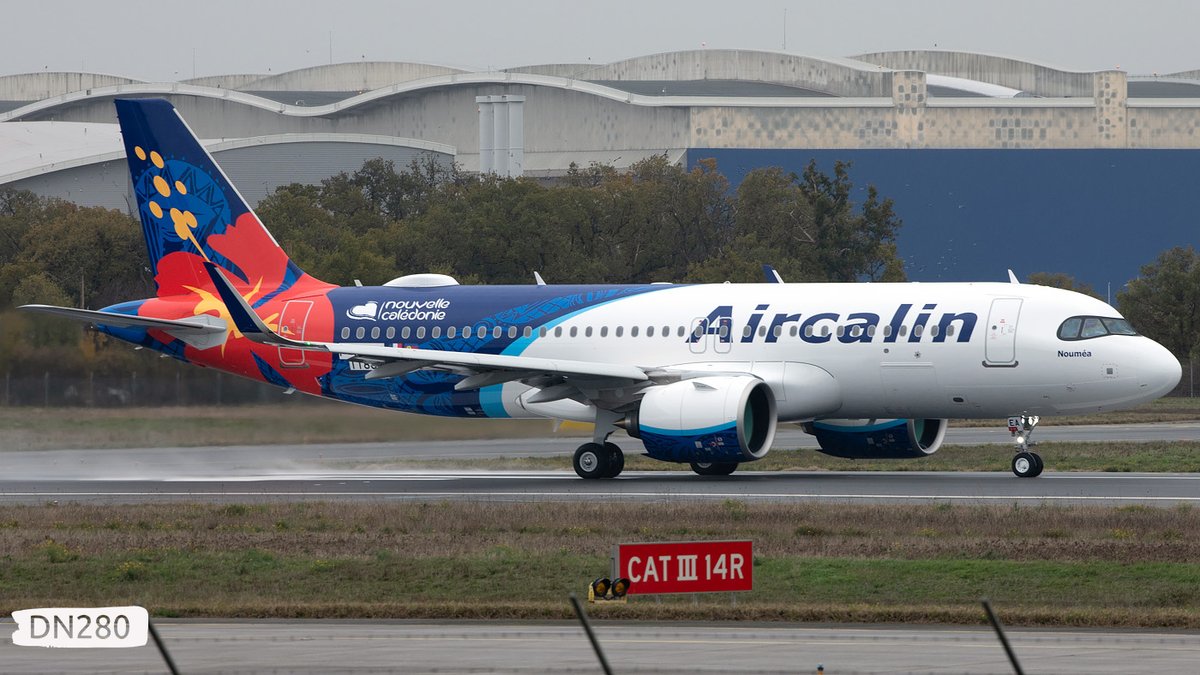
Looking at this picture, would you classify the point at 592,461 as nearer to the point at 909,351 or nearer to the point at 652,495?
the point at 652,495

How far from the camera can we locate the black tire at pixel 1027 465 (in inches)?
1421

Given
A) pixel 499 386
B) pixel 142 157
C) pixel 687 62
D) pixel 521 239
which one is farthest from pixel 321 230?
pixel 687 62

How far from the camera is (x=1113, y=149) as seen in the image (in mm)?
115938

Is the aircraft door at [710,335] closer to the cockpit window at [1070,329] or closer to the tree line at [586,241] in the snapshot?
the cockpit window at [1070,329]

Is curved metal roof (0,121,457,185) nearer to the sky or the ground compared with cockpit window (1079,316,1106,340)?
nearer to the sky

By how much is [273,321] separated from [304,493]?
7094 millimetres

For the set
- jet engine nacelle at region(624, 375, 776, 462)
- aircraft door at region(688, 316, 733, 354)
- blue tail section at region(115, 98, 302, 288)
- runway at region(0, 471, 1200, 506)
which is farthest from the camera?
blue tail section at region(115, 98, 302, 288)

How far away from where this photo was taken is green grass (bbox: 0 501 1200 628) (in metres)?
19.9

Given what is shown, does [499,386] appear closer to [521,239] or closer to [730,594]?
[730,594]

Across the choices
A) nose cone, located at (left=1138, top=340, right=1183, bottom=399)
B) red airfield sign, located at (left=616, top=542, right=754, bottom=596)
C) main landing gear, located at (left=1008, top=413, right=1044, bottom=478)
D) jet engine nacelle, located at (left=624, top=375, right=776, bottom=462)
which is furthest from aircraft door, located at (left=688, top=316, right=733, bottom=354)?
red airfield sign, located at (left=616, top=542, right=754, bottom=596)

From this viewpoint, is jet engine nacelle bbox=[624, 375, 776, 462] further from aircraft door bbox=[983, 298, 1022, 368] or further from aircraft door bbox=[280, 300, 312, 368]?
aircraft door bbox=[280, 300, 312, 368]

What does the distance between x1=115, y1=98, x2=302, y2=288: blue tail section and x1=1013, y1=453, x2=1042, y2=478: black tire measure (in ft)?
55.1

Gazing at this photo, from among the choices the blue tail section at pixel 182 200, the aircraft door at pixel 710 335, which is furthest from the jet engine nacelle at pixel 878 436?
the blue tail section at pixel 182 200

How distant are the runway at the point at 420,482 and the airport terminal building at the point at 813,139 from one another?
7082cm
